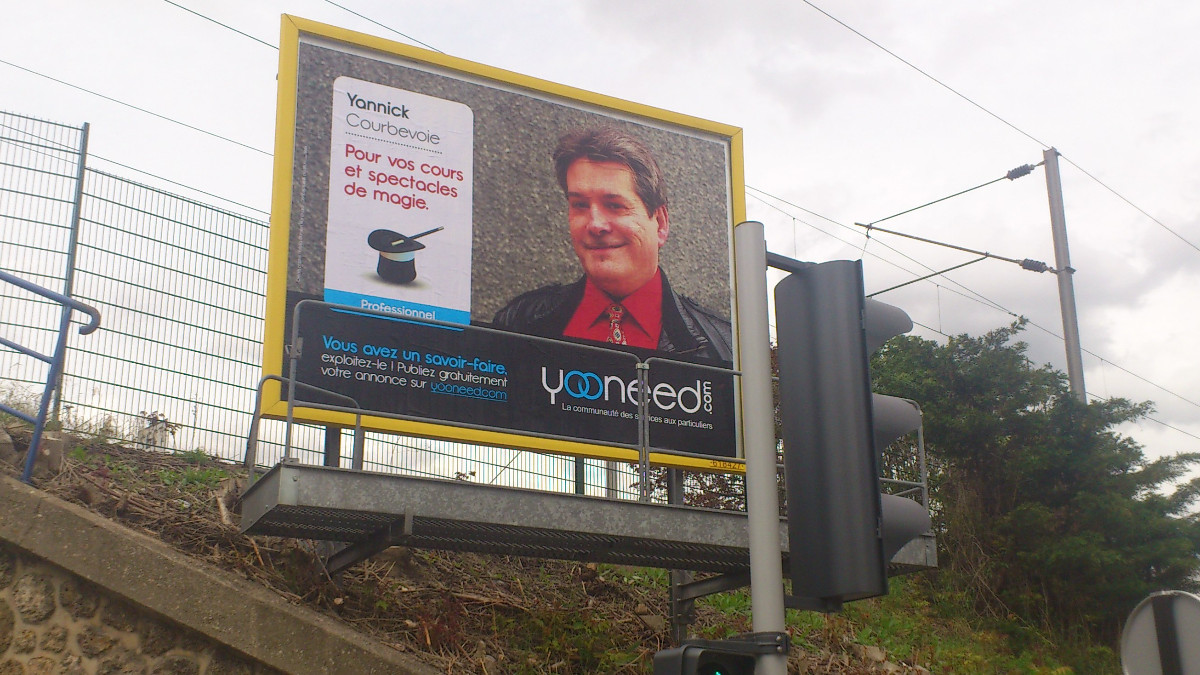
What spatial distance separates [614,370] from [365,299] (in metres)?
2.60

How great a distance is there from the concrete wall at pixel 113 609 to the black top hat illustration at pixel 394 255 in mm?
3630

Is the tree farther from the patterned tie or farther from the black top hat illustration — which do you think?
the black top hat illustration

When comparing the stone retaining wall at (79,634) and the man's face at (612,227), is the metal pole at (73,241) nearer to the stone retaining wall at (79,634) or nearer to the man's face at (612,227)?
the stone retaining wall at (79,634)

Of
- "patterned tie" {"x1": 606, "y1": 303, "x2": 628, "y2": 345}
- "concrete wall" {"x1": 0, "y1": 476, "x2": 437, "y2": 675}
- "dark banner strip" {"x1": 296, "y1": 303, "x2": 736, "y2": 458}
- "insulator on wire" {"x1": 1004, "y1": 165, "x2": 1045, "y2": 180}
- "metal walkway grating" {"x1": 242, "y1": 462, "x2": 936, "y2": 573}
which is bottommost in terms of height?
"concrete wall" {"x1": 0, "y1": 476, "x2": 437, "y2": 675}

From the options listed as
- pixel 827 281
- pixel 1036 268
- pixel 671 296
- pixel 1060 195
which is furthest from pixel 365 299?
pixel 1060 195

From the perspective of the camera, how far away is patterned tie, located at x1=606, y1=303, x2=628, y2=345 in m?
11.6

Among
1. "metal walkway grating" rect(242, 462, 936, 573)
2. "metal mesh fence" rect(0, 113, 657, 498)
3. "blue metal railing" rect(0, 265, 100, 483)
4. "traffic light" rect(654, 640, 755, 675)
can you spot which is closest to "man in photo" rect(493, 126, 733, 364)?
"metal mesh fence" rect(0, 113, 657, 498)

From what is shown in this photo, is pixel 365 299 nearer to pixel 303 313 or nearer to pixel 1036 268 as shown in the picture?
pixel 303 313

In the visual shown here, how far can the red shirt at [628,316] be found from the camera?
11.5 meters

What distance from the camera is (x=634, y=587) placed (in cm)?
1126

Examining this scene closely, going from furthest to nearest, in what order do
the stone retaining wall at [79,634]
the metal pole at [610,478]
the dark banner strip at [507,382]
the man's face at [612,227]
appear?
the metal pole at [610,478], the man's face at [612,227], the dark banner strip at [507,382], the stone retaining wall at [79,634]

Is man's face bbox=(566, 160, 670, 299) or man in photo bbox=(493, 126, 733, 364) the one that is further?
man's face bbox=(566, 160, 670, 299)

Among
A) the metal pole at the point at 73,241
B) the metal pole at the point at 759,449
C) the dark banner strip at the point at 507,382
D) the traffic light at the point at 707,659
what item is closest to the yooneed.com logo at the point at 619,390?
the dark banner strip at the point at 507,382

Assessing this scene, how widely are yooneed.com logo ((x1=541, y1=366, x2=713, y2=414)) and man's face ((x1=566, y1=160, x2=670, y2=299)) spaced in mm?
994
